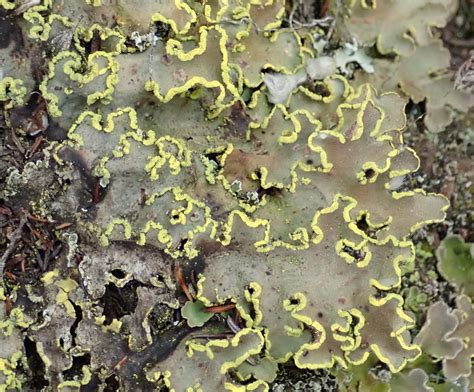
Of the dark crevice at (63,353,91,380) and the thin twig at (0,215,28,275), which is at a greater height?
the thin twig at (0,215,28,275)

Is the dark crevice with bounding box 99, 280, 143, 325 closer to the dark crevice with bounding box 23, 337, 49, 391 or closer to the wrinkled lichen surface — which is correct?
the wrinkled lichen surface

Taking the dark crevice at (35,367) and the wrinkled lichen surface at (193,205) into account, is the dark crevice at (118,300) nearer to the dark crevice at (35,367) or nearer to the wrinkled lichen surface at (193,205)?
the wrinkled lichen surface at (193,205)

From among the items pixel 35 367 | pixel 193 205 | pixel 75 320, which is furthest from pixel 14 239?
pixel 193 205

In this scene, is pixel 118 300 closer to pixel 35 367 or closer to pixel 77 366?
pixel 77 366

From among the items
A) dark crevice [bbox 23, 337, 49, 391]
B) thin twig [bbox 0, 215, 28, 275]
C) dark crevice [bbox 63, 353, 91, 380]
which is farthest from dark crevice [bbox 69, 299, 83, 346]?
thin twig [bbox 0, 215, 28, 275]

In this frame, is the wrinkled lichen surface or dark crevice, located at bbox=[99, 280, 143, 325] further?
dark crevice, located at bbox=[99, 280, 143, 325]

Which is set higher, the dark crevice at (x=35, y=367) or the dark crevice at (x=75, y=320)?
the dark crevice at (x=75, y=320)

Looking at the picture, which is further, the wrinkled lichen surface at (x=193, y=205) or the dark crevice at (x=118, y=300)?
the dark crevice at (x=118, y=300)

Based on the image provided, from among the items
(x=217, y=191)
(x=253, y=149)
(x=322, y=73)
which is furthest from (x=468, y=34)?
(x=217, y=191)

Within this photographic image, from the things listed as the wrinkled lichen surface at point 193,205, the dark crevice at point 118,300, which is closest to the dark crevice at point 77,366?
the wrinkled lichen surface at point 193,205

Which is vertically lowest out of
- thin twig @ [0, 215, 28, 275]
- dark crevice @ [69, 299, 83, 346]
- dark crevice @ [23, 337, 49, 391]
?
dark crevice @ [23, 337, 49, 391]
